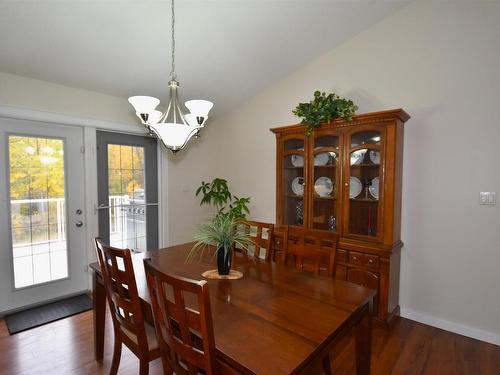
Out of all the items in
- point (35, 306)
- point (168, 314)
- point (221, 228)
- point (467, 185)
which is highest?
point (467, 185)

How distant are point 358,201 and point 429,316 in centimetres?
122

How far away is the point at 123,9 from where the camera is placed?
2.15 meters

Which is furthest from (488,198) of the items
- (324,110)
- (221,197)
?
(221,197)

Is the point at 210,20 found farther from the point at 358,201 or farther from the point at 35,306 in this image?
the point at 35,306

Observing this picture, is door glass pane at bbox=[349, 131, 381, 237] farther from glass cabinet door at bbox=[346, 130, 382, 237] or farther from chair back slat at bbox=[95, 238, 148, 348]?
chair back slat at bbox=[95, 238, 148, 348]

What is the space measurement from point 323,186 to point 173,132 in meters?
1.76

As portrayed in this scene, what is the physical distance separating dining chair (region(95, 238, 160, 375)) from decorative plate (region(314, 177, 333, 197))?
79.7 inches

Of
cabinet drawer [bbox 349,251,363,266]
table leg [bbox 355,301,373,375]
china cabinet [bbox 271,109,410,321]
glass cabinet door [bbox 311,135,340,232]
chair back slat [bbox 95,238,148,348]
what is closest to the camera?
chair back slat [bbox 95,238,148,348]

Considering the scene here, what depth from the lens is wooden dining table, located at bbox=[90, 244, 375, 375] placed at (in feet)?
3.18

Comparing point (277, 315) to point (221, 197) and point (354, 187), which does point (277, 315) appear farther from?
point (221, 197)

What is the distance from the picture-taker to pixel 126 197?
11.4 feet

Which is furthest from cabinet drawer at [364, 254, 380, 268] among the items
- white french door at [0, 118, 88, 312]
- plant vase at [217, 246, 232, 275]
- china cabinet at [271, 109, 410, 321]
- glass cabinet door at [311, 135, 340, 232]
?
white french door at [0, 118, 88, 312]

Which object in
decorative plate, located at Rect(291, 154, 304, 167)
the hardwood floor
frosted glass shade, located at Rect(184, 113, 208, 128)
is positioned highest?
frosted glass shade, located at Rect(184, 113, 208, 128)

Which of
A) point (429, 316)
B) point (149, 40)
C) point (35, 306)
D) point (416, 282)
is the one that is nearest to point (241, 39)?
point (149, 40)
